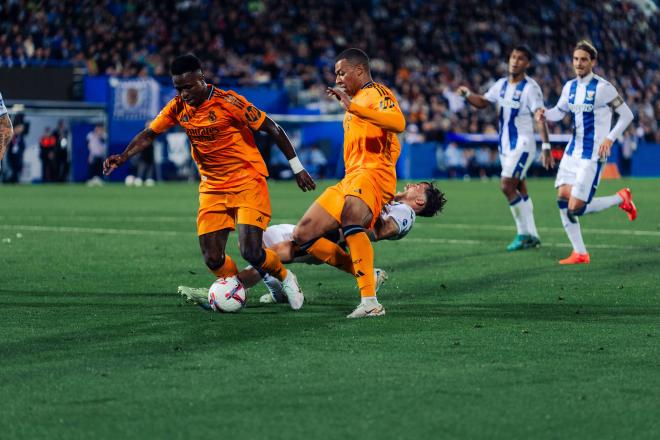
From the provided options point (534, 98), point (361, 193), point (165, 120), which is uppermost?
point (534, 98)

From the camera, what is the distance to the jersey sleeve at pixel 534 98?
14477mm

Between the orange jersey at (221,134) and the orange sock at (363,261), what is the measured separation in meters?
0.96

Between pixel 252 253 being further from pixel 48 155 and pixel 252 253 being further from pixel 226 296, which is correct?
pixel 48 155

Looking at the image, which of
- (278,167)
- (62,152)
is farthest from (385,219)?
(278,167)

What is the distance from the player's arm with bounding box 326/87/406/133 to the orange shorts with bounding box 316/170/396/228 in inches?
17.7

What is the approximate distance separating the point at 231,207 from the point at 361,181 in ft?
3.32

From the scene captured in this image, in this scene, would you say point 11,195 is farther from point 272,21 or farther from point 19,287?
point 19,287

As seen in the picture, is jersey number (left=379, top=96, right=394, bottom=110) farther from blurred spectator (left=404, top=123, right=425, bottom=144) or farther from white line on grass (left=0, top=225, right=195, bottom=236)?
blurred spectator (left=404, top=123, right=425, bottom=144)

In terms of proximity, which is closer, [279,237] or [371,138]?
[371,138]

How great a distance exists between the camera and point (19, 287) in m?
9.99

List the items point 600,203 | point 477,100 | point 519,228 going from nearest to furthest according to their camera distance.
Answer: point 600,203 → point 477,100 → point 519,228

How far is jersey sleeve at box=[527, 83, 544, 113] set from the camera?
47.5 feet

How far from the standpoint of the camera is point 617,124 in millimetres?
12625

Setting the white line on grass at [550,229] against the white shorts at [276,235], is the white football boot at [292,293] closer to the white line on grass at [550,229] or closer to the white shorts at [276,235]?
the white shorts at [276,235]
